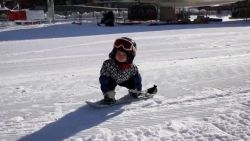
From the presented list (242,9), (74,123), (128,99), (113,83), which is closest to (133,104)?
(128,99)

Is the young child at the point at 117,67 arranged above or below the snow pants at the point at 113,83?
above

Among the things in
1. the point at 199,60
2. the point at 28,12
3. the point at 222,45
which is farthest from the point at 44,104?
the point at 28,12

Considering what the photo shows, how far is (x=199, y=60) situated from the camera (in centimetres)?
1103

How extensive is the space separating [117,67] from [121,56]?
189 millimetres

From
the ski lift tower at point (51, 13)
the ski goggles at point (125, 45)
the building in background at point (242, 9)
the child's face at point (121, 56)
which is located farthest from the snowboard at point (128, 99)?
the ski lift tower at point (51, 13)

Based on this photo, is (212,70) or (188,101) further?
(212,70)

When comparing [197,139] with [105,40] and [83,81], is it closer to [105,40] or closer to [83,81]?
[83,81]

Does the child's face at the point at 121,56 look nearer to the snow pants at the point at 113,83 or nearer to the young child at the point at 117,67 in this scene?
the young child at the point at 117,67

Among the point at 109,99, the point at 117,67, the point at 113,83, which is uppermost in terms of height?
the point at 117,67

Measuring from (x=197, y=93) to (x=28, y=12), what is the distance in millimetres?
31981

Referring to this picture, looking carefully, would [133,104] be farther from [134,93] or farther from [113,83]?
[113,83]

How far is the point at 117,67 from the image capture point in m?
6.46

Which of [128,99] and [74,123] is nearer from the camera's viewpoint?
[74,123]

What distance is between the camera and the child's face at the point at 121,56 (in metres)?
6.36
